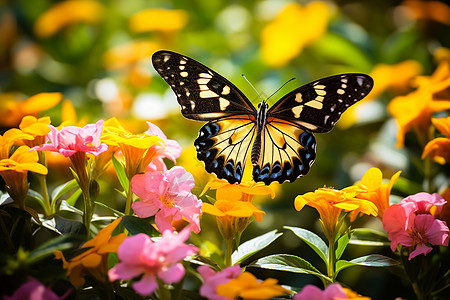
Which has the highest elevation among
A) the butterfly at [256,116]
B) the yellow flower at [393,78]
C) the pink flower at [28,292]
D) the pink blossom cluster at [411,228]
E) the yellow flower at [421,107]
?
the yellow flower at [393,78]

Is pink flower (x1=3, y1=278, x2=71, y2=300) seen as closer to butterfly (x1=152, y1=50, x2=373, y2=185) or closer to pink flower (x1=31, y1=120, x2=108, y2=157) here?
pink flower (x1=31, y1=120, x2=108, y2=157)

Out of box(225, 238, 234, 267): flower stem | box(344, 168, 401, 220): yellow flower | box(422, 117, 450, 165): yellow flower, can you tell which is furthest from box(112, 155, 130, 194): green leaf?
box(422, 117, 450, 165): yellow flower

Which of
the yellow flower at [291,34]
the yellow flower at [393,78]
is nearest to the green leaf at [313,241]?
the yellow flower at [393,78]

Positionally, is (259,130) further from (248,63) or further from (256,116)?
(248,63)

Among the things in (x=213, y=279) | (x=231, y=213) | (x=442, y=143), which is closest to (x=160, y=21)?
(x=442, y=143)

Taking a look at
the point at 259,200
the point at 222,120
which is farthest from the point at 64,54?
the point at 222,120

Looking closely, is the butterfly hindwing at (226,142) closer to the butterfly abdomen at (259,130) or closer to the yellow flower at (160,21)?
the butterfly abdomen at (259,130)

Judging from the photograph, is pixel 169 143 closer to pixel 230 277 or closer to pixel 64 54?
pixel 230 277
